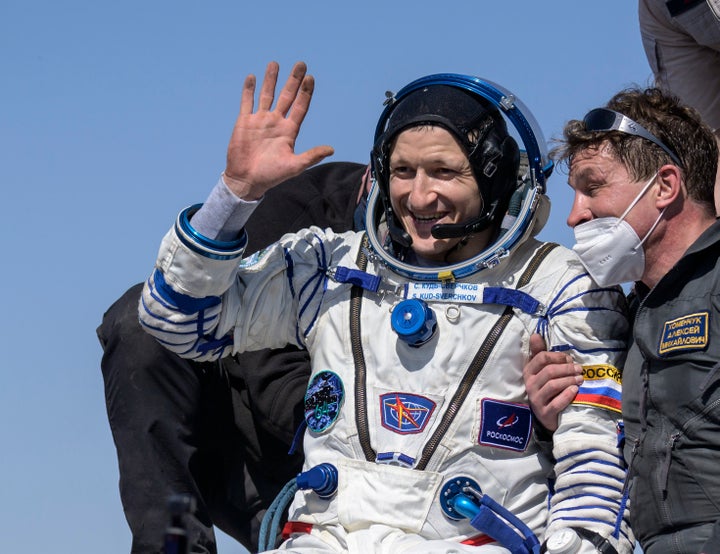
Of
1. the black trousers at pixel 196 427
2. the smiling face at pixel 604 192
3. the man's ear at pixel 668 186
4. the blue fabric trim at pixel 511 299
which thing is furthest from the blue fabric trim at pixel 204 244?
the man's ear at pixel 668 186

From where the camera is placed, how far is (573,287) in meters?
4.74

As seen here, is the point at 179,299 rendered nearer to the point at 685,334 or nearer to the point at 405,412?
the point at 405,412

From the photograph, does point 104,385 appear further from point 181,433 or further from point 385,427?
point 385,427

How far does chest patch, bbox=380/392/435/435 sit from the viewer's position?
466 centimetres

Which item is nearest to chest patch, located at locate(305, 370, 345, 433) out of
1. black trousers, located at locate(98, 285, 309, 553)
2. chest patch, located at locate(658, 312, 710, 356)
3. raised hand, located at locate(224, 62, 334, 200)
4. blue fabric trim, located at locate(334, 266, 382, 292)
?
blue fabric trim, located at locate(334, 266, 382, 292)

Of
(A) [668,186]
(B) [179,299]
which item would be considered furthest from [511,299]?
(B) [179,299]

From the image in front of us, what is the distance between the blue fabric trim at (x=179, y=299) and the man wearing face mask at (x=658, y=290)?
116 centimetres

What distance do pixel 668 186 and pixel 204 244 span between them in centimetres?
160

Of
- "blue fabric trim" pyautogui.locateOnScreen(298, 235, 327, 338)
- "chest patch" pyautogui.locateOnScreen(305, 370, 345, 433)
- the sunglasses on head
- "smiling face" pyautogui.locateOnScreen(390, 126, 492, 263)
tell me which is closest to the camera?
the sunglasses on head

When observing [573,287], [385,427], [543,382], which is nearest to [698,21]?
[573,287]

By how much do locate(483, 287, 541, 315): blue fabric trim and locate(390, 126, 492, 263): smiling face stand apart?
0.92ft

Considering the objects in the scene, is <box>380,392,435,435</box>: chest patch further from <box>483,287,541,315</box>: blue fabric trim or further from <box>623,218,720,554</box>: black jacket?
<box>623,218,720,554</box>: black jacket

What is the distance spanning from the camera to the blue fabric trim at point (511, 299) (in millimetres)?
4762

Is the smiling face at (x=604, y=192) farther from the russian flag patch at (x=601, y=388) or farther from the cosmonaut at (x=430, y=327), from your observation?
the russian flag patch at (x=601, y=388)
